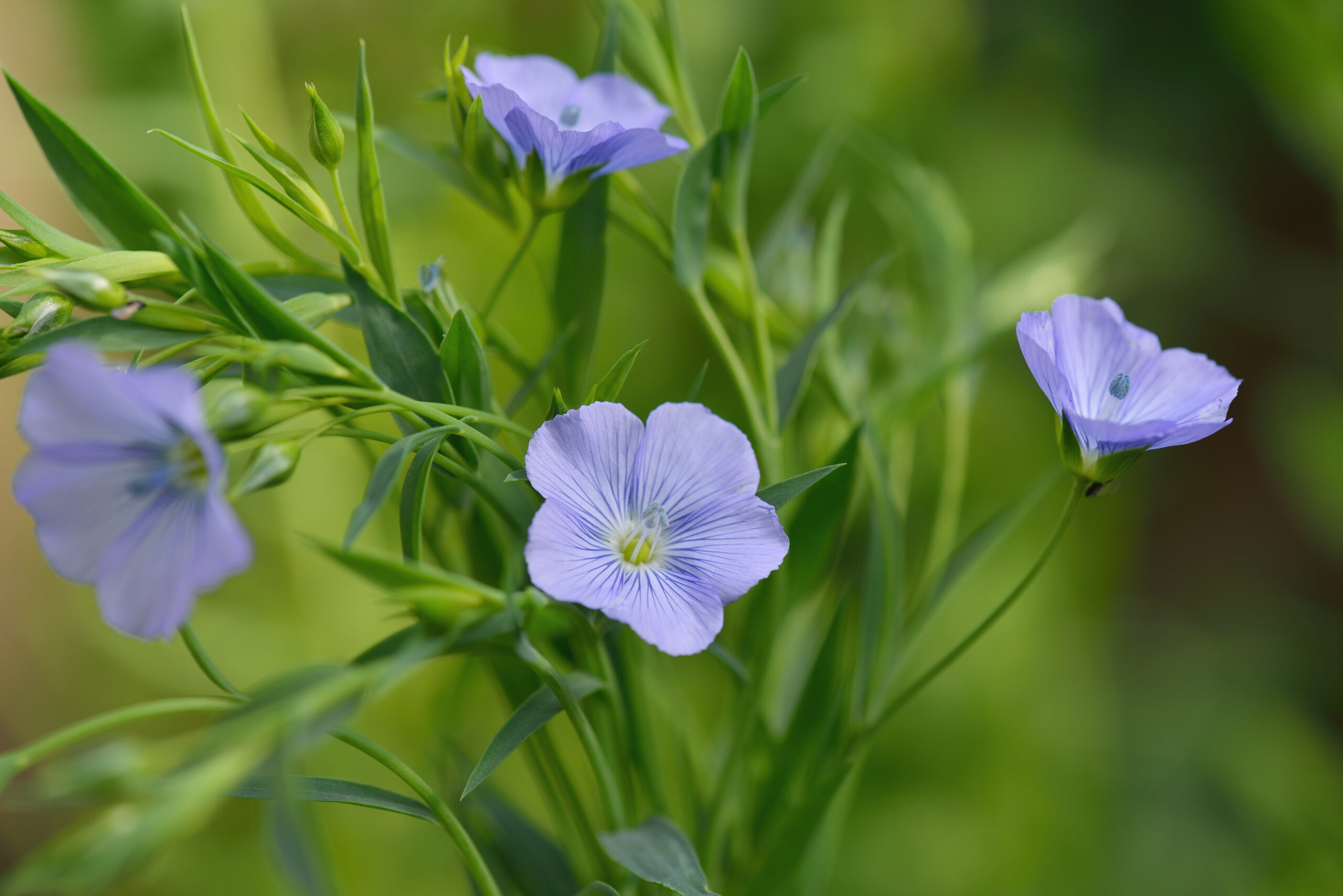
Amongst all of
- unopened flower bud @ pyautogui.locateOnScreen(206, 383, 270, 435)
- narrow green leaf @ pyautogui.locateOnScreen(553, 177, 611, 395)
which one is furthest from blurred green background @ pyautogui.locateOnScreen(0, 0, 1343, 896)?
unopened flower bud @ pyautogui.locateOnScreen(206, 383, 270, 435)

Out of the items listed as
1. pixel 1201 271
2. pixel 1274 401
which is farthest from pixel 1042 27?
pixel 1274 401

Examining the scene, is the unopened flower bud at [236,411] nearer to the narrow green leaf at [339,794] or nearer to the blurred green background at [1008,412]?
the narrow green leaf at [339,794]

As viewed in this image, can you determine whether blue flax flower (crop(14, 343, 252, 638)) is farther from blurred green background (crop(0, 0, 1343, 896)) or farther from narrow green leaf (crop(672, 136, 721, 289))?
blurred green background (crop(0, 0, 1343, 896))

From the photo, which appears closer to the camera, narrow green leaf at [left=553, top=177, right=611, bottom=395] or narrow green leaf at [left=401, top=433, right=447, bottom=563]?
narrow green leaf at [left=401, top=433, right=447, bottom=563]

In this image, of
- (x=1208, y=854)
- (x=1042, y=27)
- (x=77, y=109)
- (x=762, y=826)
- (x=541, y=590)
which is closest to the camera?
(x=541, y=590)

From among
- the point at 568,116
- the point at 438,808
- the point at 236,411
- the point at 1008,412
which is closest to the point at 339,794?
the point at 438,808

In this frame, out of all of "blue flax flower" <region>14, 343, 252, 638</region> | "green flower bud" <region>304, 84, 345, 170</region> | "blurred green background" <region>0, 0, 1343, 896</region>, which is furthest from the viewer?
"blurred green background" <region>0, 0, 1343, 896</region>

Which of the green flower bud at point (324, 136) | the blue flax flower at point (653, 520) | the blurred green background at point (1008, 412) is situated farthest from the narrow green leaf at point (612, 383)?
the blurred green background at point (1008, 412)

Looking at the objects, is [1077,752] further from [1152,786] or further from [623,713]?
[623,713]
